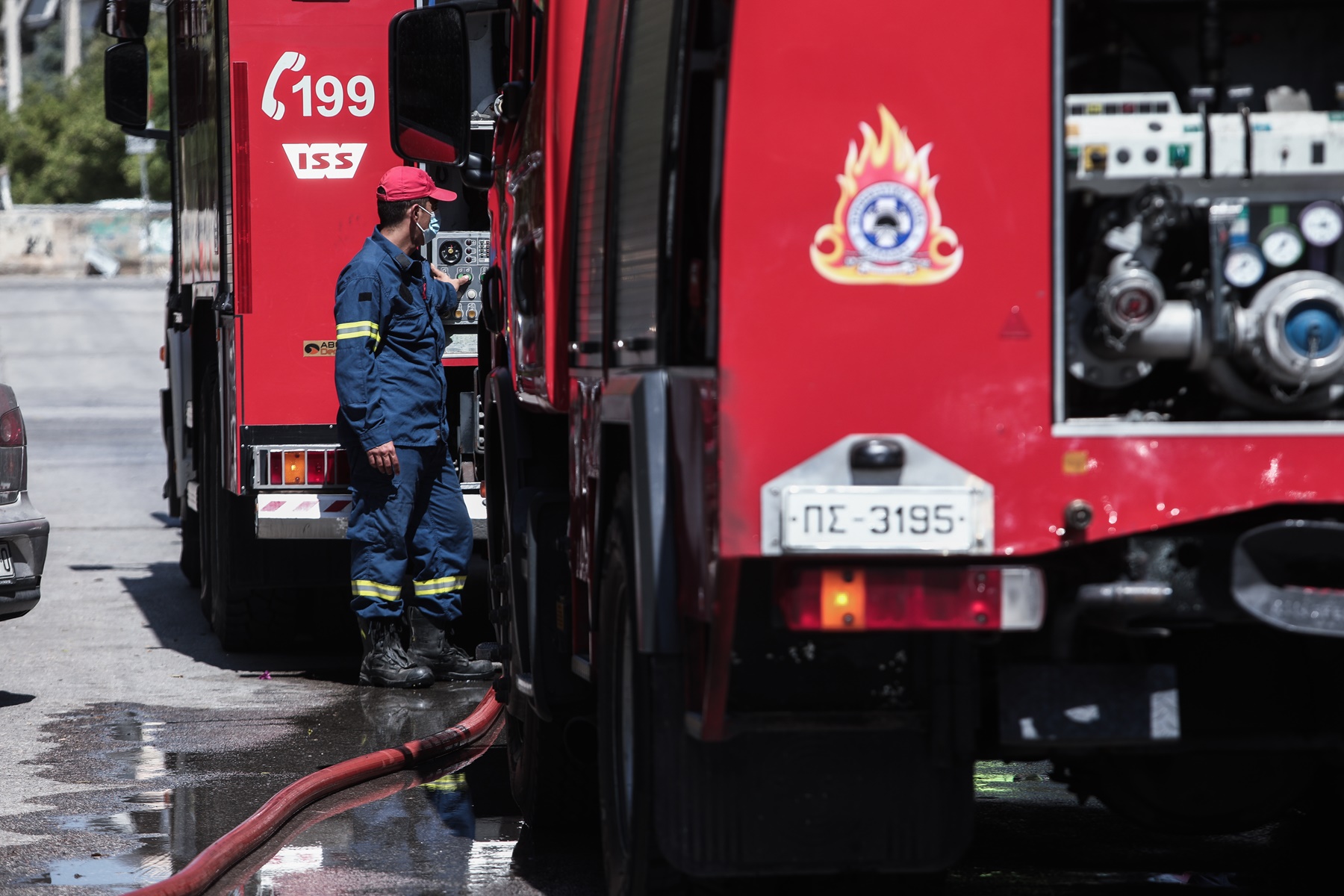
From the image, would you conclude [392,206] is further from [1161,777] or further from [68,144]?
[68,144]

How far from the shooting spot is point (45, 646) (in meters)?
10.2

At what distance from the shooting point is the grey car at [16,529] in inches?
320

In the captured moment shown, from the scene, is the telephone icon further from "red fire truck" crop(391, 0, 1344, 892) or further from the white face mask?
"red fire truck" crop(391, 0, 1344, 892)

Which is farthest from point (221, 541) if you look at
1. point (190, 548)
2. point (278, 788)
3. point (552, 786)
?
point (552, 786)

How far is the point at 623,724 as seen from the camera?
4852 mm

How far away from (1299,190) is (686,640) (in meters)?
1.41

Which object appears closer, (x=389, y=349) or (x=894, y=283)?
(x=894, y=283)

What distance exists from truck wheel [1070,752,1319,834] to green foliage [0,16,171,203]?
74.6 m

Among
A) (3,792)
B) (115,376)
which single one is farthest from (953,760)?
(115,376)

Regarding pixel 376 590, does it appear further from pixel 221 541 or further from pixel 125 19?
pixel 125 19

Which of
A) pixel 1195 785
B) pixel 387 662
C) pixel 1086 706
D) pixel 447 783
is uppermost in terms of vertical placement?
pixel 1086 706

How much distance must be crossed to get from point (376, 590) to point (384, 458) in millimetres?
591

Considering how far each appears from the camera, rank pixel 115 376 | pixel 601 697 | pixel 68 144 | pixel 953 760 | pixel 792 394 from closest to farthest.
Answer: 1. pixel 792 394
2. pixel 953 760
3. pixel 601 697
4. pixel 115 376
5. pixel 68 144

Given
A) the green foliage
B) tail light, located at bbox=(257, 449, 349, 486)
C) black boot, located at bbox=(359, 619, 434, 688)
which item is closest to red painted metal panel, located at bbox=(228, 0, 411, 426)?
tail light, located at bbox=(257, 449, 349, 486)
